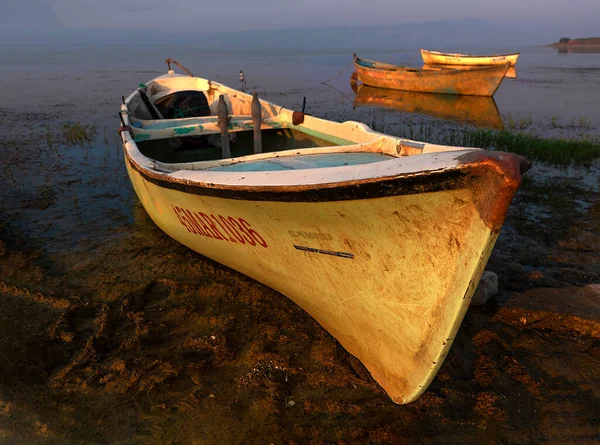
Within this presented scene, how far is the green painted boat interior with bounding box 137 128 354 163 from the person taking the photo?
6863 millimetres

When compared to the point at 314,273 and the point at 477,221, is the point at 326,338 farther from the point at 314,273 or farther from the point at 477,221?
the point at 477,221

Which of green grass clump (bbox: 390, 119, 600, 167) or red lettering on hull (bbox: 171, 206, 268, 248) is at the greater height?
red lettering on hull (bbox: 171, 206, 268, 248)

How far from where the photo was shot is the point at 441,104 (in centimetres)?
1866

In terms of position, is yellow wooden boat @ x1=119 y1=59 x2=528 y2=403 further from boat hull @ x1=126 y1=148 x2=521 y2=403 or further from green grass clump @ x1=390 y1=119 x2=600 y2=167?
green grass clump @ x1=390 y1=119 x2=600 y2=167

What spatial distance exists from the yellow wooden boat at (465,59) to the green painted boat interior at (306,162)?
2438 centimetres

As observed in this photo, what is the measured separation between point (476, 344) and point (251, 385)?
2.03 metres

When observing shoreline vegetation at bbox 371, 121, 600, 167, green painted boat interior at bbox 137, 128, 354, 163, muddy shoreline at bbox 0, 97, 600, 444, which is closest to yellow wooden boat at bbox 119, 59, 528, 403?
muddy shoreline at bbox 0, 97, 600, 444

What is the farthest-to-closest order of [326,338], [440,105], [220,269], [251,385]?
[440,105] → [220,269] → [326,338] → [251,385]

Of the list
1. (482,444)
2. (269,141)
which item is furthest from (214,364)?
(269,141)

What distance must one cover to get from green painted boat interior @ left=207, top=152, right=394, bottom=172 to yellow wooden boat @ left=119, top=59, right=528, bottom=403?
0.08ft

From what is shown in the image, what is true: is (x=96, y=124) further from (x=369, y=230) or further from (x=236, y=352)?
(x=369, y=230)

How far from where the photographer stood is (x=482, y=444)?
2.66 meters

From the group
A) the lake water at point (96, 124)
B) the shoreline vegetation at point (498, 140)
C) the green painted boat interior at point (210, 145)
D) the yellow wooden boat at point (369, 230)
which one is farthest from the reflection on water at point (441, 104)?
the yellow wooden boat at point (369, 230)

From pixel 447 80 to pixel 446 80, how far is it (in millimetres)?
61
